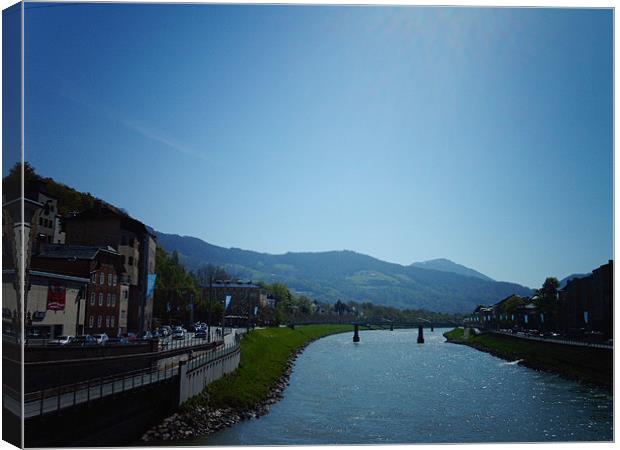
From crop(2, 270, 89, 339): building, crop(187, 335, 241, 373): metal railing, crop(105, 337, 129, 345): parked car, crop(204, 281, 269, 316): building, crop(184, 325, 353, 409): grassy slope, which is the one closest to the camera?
crop(2, 270, 89, 339): building

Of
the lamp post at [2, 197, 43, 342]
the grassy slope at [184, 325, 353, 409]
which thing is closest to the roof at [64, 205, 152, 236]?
the lamp post at [2, 197, 43, 342]

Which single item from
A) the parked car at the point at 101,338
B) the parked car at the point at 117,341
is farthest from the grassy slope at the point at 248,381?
the parked car at the point at 101,338

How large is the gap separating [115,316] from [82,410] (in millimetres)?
7668

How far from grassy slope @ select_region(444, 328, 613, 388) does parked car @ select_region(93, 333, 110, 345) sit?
18841mm

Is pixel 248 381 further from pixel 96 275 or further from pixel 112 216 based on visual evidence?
pixel 112 216

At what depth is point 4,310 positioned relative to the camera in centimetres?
1681

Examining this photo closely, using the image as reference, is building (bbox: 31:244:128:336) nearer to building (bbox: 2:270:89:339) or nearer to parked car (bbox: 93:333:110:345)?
parked car (bbox: 93:333:110:345)

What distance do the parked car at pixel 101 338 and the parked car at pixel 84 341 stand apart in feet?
0.75

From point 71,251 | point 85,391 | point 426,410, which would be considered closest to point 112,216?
point 71,251

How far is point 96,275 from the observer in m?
22.7

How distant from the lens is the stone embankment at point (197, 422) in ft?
67.2

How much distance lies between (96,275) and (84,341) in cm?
274

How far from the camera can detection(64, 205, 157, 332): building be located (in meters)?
21.6

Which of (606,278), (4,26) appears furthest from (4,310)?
(606,278)
